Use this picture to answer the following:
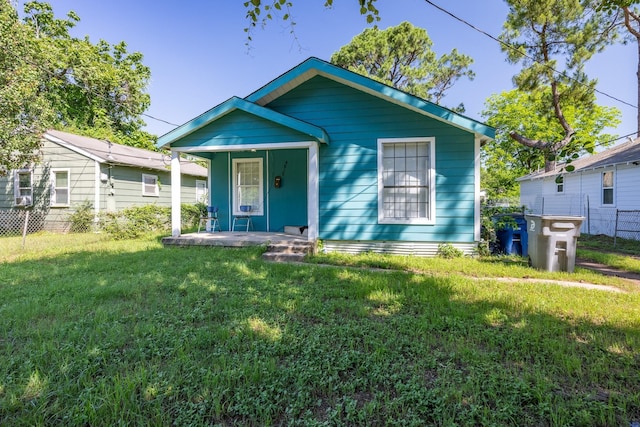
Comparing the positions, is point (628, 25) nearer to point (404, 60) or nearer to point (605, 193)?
point (605, 193)

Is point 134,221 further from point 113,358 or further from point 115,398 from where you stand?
point 115,398

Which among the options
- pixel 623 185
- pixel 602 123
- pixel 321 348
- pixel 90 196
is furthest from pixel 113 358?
pixel 602 123

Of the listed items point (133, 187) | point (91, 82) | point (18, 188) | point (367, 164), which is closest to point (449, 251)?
point (367, 164)

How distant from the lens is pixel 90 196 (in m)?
11.8

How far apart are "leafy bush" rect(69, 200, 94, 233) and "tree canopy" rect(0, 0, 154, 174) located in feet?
7.53

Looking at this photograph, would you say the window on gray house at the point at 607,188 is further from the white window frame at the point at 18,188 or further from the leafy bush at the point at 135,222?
the white window frame at the point at 18,188

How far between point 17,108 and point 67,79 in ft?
44.6

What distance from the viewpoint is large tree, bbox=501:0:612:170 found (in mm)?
10367

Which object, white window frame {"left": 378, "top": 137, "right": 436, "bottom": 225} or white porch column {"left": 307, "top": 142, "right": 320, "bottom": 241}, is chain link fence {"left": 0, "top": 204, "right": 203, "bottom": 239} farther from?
white window frame {"left": 378, "top": 137, "right": 436, "bottom": 225}

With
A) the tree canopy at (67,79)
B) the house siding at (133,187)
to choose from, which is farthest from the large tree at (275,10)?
the tree canopy at (67,79)

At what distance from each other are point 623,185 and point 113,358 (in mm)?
15622

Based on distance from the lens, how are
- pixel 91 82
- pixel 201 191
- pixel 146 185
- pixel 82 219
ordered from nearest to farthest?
pixel 82 219 < pixel 146 185 < pixel 201 191 < pixel 91 82

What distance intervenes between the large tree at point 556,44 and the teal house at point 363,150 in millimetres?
5236

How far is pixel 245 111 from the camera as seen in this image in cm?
694
